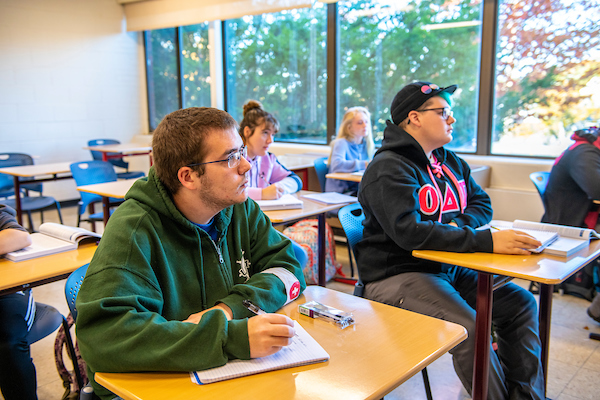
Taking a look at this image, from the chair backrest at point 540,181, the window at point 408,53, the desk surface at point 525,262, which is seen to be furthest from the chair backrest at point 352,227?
the window at point 408,53

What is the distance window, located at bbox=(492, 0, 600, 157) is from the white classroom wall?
5292mm

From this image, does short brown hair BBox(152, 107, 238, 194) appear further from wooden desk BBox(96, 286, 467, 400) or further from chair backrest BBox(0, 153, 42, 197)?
chair backrest BBox(0, 153, 42, 197)

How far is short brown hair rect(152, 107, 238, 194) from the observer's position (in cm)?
116

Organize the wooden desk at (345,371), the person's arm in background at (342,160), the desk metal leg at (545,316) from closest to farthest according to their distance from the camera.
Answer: the wooden desk at (345,371), the desk metal leg at (545,316), the person's arm in background at (342,160)

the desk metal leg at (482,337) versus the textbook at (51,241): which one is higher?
the textbook at (51,241)

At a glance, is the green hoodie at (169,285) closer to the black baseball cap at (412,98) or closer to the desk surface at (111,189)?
the black baseball cap at (412,98)

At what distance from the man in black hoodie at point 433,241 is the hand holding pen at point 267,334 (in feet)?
2.80

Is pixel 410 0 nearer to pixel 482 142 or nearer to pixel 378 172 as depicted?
pixel 482 142

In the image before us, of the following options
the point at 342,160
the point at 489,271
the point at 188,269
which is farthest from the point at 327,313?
the point at 342,160

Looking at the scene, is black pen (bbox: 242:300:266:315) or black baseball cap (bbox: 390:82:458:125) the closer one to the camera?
black pen (bbox: 242:300:266:315)

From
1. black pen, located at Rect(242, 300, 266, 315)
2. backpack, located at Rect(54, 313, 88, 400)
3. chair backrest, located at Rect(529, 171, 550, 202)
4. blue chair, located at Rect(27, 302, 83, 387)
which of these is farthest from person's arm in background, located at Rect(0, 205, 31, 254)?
chair backrest, located at Rect(529, 171, 550, 202)

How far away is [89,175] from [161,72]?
384 cm

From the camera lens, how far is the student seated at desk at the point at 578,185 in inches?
110

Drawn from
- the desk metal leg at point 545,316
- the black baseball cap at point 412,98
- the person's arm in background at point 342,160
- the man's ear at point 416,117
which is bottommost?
the desk metal leg at point 545,316
